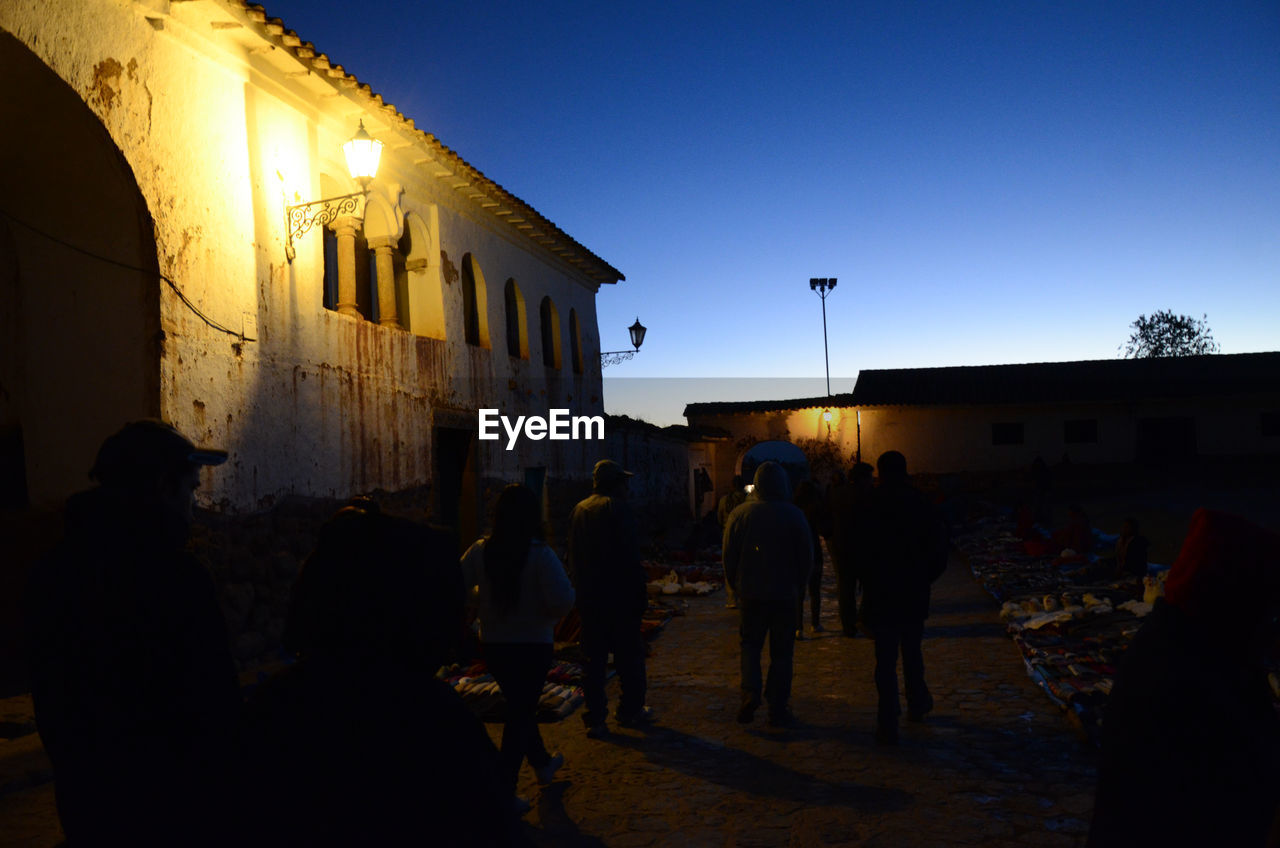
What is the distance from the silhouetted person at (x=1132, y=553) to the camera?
1077 centimetres

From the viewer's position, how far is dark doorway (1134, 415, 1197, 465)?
32406mm

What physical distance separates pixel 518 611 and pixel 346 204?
643 cm

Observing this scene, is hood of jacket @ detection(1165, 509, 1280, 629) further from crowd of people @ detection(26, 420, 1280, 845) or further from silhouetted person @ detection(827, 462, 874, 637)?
silhouetted person @ detection(827, 462, 874, 637)

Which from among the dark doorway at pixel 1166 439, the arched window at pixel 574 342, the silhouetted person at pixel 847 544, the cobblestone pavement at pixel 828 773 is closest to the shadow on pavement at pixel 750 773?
the cobblestone pavement at pixel 828 773

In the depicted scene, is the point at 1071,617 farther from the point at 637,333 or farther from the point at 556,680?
the point at 637,333

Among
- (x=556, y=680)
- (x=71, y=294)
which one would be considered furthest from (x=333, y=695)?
(x=71, y=294)

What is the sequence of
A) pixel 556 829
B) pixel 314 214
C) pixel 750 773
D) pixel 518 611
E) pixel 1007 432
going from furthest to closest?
pixel 1007 432 < pixel 314 214 < pixel 750 773 < pixel 518 611 < pixel 556 829

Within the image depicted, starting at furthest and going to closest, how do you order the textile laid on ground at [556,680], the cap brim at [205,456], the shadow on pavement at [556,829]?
the textile laid on ground at [556,680]
the shadow on pavement at [556,829]
the cap brim at [205,456]

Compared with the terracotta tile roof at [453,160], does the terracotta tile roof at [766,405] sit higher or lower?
lower

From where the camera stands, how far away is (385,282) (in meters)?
11.7

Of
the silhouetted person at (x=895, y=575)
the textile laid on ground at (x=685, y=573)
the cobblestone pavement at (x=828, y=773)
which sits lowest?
the textile laid on ground at (x=685, y=573)

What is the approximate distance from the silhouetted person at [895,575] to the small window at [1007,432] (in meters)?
28.3

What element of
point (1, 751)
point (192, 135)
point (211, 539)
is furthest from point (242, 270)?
point (1, 751)

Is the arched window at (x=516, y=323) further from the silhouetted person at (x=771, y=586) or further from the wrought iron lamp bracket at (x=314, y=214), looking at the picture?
the silhouetted person at (x=771, y=586)
